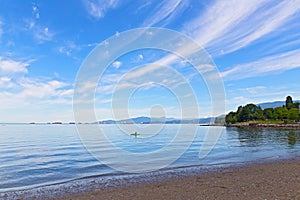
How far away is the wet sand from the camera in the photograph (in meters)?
12.1

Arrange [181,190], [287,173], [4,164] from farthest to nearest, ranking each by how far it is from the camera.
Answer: [4,164]
[287,173]
[181,190]

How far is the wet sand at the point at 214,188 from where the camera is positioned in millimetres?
12109

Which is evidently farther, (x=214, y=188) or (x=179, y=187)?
(x=179, y=187)

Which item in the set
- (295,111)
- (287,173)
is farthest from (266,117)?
(287,173)

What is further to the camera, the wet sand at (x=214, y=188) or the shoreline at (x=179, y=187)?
the shoreline at (x=179, y=187)

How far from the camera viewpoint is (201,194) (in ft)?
40.9

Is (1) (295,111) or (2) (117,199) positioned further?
(1) (295,111)

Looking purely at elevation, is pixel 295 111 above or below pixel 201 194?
above

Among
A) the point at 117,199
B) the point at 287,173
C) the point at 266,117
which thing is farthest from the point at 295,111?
the point at 117,199

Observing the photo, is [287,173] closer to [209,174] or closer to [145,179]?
[209,174]

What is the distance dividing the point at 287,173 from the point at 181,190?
850 cm

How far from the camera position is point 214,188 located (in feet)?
44.9

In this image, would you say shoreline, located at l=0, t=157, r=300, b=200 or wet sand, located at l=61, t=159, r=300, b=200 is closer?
wet sand, located at l=61, t=159, r=300, b=200

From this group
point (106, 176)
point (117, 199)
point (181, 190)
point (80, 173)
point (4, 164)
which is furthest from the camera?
point (4, 164)
